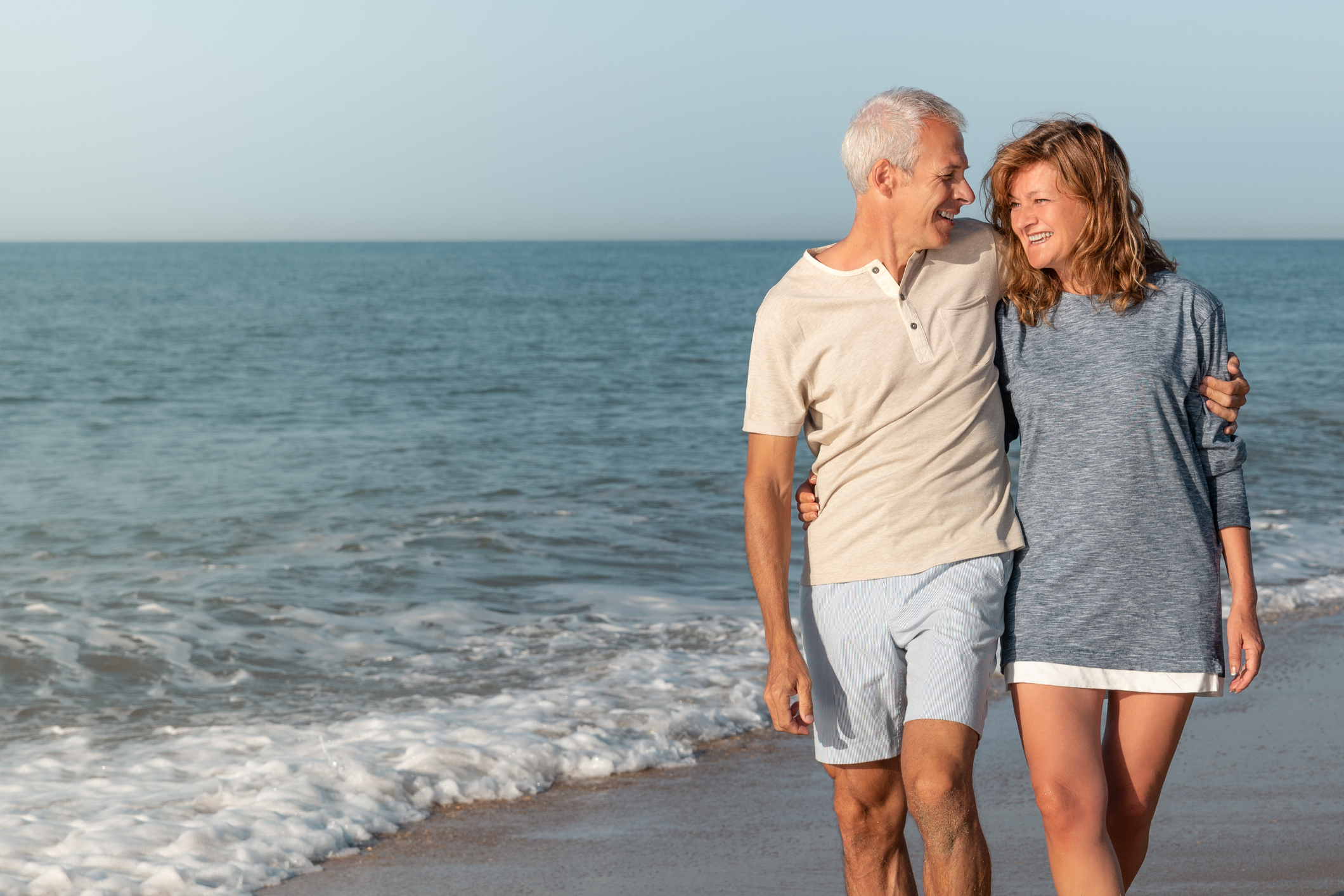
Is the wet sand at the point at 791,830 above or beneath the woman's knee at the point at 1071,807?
beneath

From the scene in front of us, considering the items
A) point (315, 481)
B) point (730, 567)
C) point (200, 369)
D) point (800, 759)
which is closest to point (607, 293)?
point (200, 369)

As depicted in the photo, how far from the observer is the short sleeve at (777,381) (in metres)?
2.57

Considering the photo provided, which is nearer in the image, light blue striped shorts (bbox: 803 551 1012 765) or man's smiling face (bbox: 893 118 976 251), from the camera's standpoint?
light blue striped shorts (bbox: 803 551 1012 765)

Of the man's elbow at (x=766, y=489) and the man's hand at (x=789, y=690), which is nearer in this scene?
the man's hand at (x=789, y=690)

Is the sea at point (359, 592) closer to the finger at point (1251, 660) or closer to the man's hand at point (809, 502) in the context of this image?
the man's hand at point (809, 502)

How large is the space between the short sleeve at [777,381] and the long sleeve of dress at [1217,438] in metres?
0.82

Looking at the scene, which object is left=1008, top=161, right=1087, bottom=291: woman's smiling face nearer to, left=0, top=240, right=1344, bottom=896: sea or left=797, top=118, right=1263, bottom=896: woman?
left=797, top=118, right=1263, bottom=896: woman

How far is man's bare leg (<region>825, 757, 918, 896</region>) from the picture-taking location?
2.59 metres

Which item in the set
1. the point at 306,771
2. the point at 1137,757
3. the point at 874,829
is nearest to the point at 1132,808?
the point at 1137,757

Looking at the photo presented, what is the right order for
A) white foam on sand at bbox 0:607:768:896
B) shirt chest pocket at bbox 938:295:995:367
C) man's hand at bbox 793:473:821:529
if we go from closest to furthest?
shirt chest pocket at bbox 938:295:995:367, man's hand at bbox 793:473:821:529, white foam on sand at bbox 0:607:768:896

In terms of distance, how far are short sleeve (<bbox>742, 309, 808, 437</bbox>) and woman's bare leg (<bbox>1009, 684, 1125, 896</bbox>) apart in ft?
2.57

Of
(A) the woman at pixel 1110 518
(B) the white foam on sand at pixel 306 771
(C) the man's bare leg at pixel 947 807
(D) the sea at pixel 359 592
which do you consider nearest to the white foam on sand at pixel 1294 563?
(D) the sea at pixel 359 592

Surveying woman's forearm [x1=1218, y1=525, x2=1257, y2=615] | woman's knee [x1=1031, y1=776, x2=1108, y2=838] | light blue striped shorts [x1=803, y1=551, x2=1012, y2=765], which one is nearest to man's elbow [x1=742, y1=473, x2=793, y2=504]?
light blue striped shorts [x1=803, y1=551, x2=1012, y2=765]

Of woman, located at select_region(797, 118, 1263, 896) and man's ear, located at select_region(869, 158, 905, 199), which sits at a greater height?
man's ear, located at select_region(869, 158, 905, 199)
